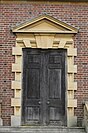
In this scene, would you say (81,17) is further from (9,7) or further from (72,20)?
(9,7)

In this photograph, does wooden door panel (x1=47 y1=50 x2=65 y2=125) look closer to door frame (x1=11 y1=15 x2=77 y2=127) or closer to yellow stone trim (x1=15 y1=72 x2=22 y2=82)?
door frame (x1=11 y1=15 x2=77 y2=127)

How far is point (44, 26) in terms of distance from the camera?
10867 millimetres

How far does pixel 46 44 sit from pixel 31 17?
1.08 meters

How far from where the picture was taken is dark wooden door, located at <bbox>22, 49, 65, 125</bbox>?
10.7m

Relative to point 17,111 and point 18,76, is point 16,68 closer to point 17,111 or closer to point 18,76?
point 18,76

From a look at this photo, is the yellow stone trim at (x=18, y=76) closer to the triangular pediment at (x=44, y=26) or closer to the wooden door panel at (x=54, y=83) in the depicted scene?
the wooden door panel at (x=54, y=83)

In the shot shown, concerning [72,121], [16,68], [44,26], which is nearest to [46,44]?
[44,26]

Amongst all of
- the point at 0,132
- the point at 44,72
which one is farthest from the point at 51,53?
the point at 0,132

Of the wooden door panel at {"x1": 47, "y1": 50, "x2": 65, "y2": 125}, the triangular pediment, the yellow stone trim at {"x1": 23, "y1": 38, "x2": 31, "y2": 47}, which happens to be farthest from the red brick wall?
the wooden door panel at {"x1": 47, "y1": 50, "x2": 65, "y2": 125}

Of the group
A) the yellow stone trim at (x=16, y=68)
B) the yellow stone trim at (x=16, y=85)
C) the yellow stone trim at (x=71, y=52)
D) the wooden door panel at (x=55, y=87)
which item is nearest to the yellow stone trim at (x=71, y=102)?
the wooden door panel at (x=55, y=87)

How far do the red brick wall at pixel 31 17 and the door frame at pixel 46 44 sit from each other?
0.17 metres

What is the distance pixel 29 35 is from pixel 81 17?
1.91 metres

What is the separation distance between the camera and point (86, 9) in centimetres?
1105

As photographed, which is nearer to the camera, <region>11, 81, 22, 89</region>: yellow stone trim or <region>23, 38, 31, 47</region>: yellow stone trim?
<region>11, 81, 22, 89</region>: yellow stone trim
